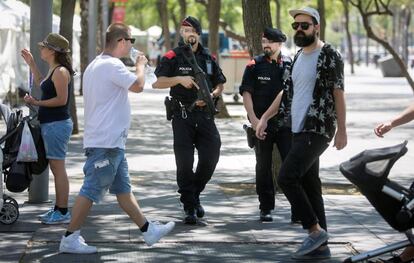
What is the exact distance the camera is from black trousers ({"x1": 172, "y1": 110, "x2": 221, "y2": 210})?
30.2 feet

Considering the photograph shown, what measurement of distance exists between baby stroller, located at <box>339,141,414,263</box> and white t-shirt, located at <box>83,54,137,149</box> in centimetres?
203

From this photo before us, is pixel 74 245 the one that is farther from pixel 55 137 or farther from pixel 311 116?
pixel 311 116

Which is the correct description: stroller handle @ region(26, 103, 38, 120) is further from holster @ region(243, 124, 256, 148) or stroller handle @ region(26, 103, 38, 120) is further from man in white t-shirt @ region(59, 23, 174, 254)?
holster @ region(243, 124, 256, 148)

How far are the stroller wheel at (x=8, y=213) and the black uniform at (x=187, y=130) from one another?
1514 mm

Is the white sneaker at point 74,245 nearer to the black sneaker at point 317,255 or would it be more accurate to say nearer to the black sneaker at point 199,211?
the black sneaker at point 317,255

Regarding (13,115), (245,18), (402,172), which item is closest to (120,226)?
(13,115)

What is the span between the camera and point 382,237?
868 centimetres

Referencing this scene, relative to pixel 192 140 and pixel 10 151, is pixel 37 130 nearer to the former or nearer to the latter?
pixel 10 151

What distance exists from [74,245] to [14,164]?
4.61 ft

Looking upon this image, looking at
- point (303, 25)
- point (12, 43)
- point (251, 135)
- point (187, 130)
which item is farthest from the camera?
point (12, 43)

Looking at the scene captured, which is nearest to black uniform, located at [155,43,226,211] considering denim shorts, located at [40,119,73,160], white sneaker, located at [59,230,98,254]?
denim shorts, located at [40,119,73,160]

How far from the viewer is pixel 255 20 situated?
38.8 feet

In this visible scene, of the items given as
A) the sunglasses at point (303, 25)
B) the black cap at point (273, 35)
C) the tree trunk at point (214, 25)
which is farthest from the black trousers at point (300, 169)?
the tree trunk at point (214, 25)

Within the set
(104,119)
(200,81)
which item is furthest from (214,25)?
(104,119)
